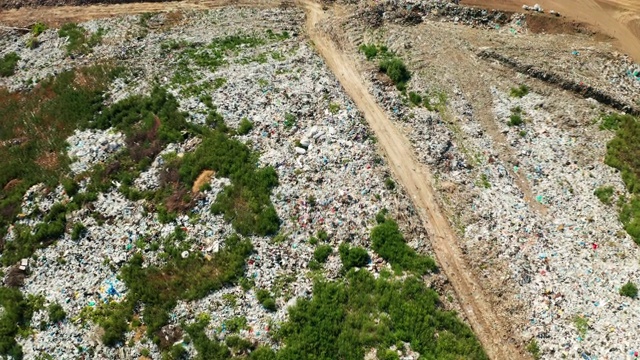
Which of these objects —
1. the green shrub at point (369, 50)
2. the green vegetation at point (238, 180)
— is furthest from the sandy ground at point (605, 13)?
the green vegetation at point (238, 180)

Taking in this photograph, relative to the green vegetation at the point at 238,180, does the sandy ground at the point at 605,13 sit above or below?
above

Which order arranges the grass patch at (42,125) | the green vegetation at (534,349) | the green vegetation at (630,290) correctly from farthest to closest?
1. the grass patch at (42,125)
2. the green vegetation at (630,290)
3. the green vegetation at (534,349)

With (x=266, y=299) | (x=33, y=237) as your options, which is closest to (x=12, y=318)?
(x=33, y=237)

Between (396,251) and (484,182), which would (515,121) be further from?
(396,251)

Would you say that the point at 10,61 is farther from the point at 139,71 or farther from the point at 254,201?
the point at 254,201

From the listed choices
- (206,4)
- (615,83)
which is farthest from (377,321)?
(206,4)

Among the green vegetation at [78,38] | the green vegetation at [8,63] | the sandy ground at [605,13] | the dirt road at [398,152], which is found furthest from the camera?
the green vegetation at [78,38]

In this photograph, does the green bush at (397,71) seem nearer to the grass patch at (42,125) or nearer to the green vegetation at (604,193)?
the green vegetation at (604,193)
